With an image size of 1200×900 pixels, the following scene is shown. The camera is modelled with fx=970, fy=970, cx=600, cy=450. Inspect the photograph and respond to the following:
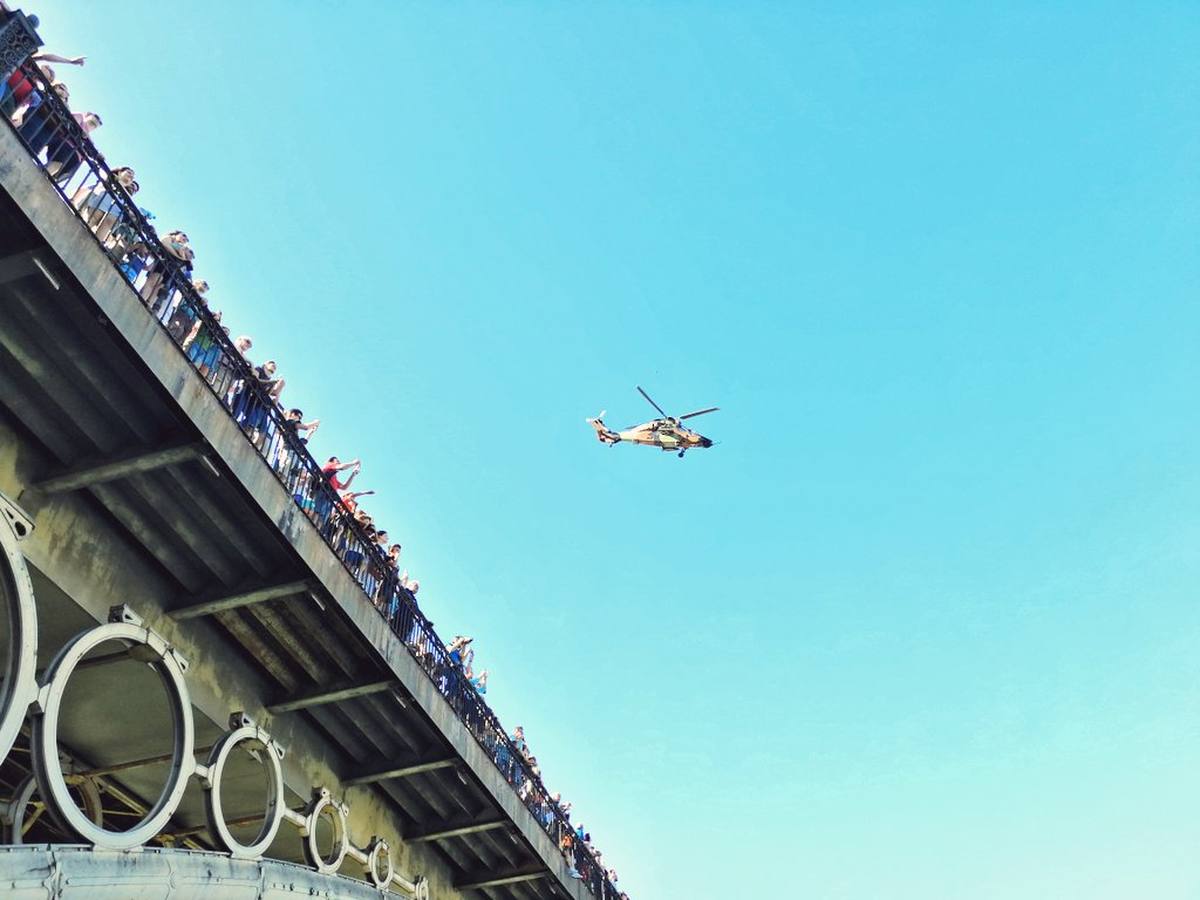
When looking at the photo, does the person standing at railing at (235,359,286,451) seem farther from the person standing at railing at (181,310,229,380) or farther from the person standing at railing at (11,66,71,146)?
the person standing at railing at (11,66,71,146)

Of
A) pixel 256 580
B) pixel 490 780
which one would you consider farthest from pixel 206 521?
pixel 490 780

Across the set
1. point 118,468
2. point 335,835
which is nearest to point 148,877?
point 118,468

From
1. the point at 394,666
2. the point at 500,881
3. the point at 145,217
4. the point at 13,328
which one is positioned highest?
the point at 145,217

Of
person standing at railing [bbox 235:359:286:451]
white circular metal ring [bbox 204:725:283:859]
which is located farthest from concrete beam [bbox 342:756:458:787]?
person standing at railing [bbox 235:359:286:451]

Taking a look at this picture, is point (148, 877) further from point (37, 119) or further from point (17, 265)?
point (37, 119)

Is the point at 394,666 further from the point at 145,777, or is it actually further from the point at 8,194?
the point at 8,194
